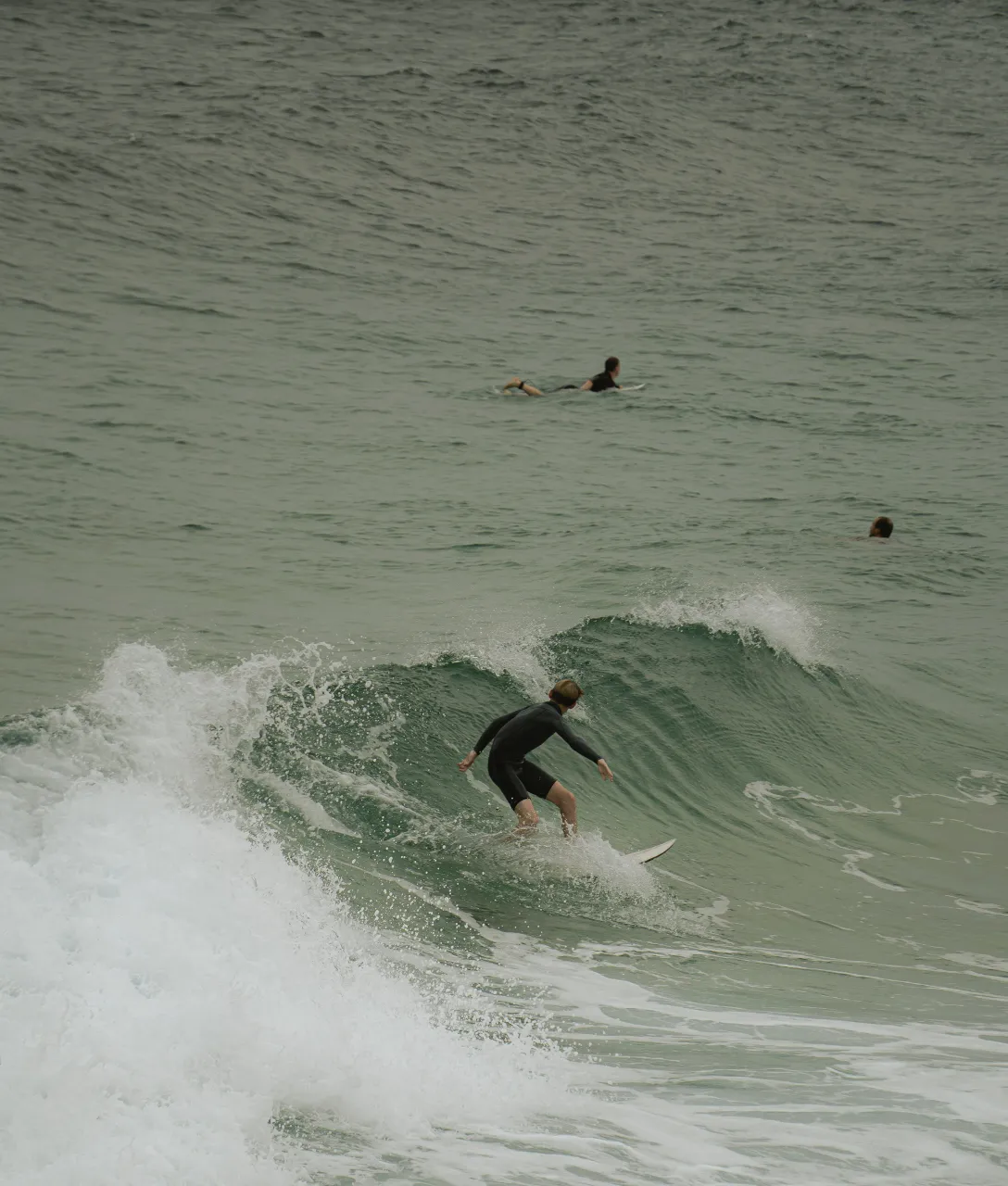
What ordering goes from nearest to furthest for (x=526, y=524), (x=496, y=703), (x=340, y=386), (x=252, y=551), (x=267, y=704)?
1. (x=267, y=704)
2. (x=496, y=703)
3. (x=252, y=551)
4. (x=526, y=524)
5. (x=340, y=386)

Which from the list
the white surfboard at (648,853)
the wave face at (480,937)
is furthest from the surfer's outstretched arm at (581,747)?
the white surfboard at (648,853)

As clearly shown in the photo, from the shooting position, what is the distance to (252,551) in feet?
53.9

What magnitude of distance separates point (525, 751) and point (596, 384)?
Result: 646 inches

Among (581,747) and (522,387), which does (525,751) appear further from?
(522,387)

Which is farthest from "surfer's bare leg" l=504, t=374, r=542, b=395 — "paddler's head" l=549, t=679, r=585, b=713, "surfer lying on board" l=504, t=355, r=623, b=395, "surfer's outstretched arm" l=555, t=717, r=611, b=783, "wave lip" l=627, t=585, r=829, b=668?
"surfer's outstretched arm" l=555, t=717, r=611, b=783

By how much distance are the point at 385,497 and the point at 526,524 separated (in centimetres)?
208

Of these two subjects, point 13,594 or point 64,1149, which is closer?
point 64,1149

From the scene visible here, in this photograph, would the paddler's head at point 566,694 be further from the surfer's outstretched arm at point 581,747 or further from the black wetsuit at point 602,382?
the black wetsuit at point 602,382

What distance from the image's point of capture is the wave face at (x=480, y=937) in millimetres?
5281

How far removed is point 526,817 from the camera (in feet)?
31.6

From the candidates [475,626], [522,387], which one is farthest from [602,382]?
[475,626]

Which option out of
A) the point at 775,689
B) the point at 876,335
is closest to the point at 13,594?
the point at 775,689

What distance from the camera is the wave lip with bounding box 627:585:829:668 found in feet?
47.5

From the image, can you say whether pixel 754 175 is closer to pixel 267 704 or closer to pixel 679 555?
pixel 679 555
